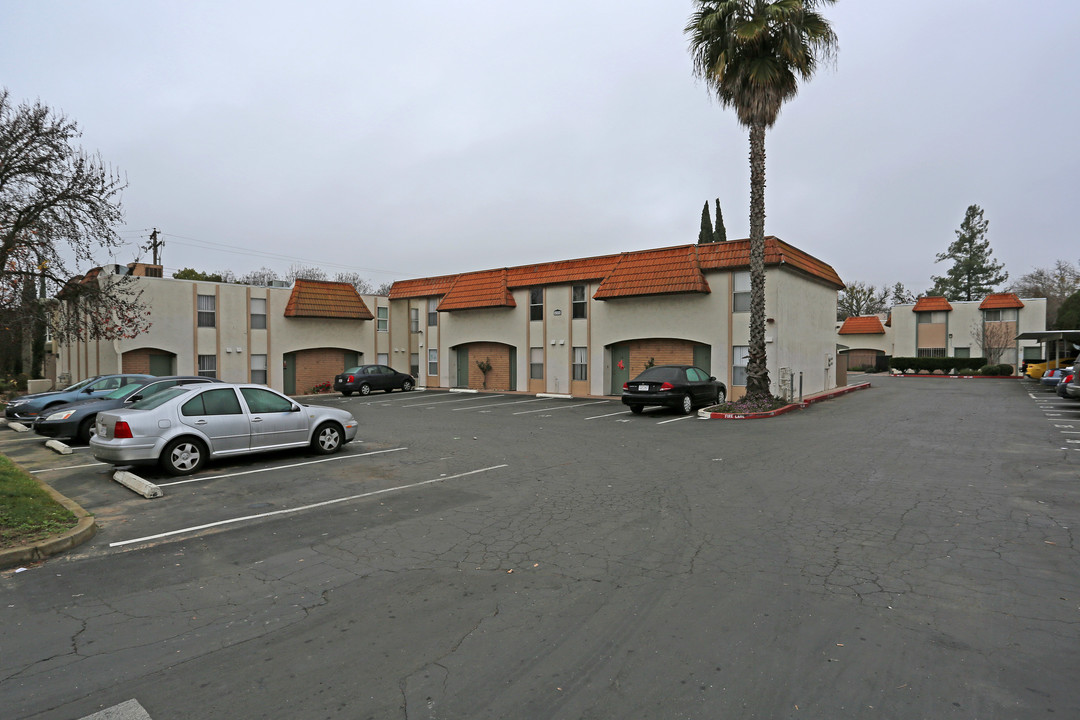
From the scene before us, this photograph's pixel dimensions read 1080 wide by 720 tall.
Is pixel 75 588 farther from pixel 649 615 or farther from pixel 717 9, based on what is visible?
pixel 717 9

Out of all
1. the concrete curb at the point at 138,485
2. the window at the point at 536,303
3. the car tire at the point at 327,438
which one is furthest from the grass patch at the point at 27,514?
the window at the point at 536,303

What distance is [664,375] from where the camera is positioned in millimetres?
19422

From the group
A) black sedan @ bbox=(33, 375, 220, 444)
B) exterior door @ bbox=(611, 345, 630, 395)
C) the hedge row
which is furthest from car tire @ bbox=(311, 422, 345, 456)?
the hedge row

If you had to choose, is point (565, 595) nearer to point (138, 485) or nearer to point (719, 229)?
point (138, 485)

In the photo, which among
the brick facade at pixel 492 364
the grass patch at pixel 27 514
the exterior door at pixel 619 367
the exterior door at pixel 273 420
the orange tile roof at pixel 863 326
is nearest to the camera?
the grass patch at pixel 27 514

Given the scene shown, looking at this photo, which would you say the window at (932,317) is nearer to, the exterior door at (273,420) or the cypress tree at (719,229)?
the cypress tree at (719,229)

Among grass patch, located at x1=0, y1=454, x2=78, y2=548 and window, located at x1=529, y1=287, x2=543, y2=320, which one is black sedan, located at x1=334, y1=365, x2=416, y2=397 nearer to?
window, located at x1=529, y1=287, x2=543, y2=320

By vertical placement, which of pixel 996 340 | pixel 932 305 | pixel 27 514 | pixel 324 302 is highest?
pixel 932 305

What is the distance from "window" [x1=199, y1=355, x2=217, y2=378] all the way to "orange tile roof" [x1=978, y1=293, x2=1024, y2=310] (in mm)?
58775

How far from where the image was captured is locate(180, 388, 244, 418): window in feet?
32.6

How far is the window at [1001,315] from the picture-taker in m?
50.8

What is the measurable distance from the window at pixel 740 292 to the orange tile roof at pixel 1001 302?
4180 centimetres

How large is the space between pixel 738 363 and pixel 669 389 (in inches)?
229

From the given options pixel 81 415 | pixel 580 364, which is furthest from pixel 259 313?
pixel 81 415
